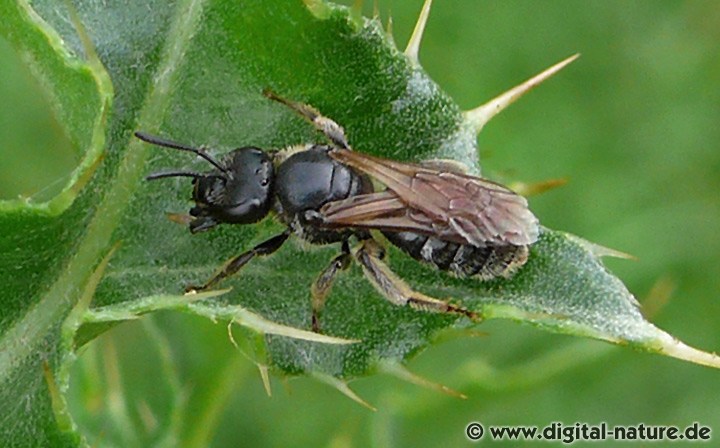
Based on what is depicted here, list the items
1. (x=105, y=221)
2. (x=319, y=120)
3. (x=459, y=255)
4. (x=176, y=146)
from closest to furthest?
(x=105, y=221)
(x=176, y=146)
(x=319, y=120)
(x=459, y=255)

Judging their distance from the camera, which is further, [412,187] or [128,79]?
[412,187]

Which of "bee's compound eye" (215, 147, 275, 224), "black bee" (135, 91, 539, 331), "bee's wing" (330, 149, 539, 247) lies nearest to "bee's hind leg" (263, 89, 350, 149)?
"black bee" (135, 91, 539, 331)

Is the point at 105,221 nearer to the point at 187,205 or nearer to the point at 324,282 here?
the point at 187,205

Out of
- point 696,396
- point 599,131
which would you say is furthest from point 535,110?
point 696,396

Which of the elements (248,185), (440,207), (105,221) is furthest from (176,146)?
(440,207)

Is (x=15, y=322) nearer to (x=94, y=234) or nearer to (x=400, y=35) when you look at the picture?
(x=94, y=234)

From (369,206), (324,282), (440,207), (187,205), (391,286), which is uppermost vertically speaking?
(187,205)
